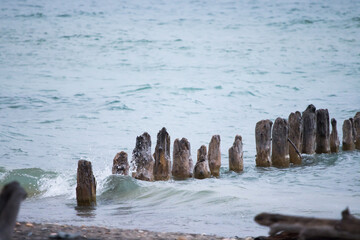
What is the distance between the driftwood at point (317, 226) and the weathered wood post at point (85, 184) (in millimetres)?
4737

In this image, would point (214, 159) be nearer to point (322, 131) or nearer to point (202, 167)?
point (202, 167)

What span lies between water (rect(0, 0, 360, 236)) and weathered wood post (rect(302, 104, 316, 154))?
1.32 ft

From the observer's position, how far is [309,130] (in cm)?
1256

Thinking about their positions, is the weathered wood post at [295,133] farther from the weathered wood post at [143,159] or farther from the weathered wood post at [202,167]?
the weathered wood post at [143,159]

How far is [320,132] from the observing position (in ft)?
42.9

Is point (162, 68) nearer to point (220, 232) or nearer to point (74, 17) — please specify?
point (74, 17)

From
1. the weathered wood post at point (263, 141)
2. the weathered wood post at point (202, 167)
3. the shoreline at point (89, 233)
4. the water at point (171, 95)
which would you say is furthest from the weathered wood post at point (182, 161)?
the shoreline at point (89, 233)

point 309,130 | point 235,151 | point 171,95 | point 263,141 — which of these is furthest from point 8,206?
point 171,95

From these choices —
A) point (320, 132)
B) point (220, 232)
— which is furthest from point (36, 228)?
point (320, 132)

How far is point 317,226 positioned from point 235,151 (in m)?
7.49

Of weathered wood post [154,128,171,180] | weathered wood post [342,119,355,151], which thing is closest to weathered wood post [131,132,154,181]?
weathered wood post [154,128,171,180]

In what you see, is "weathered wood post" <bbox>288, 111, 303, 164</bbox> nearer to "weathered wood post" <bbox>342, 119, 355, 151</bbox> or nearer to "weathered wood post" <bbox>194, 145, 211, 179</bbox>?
"weathered wood post" <bbox>342, 119, 355, 151</bbox>

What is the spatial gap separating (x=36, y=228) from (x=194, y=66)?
125 feet

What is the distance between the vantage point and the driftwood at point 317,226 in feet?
13.5
